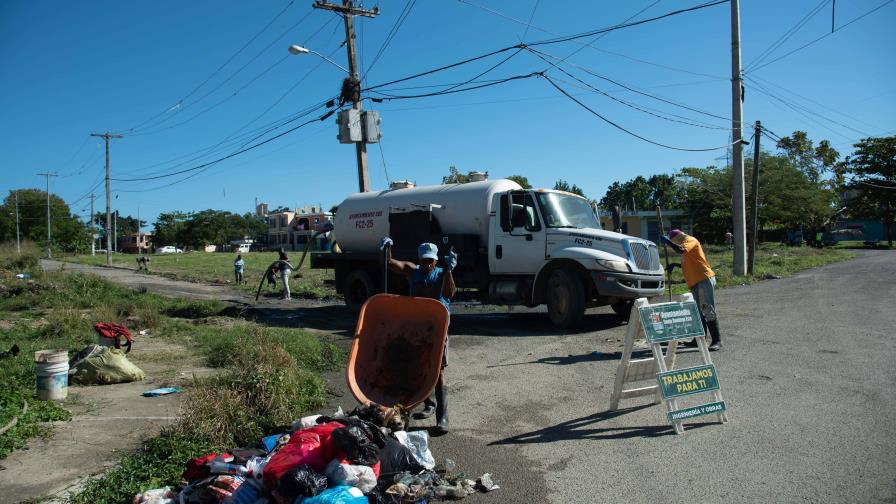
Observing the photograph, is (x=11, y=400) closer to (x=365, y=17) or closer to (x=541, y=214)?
(x=541, y=214)

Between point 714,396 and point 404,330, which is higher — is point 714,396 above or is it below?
below

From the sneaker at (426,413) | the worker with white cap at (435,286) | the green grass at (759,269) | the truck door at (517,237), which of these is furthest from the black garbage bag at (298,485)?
the green grass at (759,269)

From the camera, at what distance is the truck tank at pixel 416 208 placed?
12391 mm

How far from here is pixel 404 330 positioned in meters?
5.86

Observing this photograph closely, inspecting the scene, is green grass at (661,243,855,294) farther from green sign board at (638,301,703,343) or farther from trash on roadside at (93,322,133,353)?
trash on roadside at (93,322,133,353)

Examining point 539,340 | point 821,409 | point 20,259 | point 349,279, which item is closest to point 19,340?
point 349,279

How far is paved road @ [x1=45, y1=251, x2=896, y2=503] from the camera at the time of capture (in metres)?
4.30

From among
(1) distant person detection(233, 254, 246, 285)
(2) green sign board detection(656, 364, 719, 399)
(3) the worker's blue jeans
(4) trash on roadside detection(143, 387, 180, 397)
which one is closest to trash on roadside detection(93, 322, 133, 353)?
(4) trash on roadside detection(143, 387, 180, 397)

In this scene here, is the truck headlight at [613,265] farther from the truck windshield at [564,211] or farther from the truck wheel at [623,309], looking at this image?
the truck wheel at [623,309]

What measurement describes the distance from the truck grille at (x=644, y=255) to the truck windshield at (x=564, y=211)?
130 cm

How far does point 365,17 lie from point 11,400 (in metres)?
16.5

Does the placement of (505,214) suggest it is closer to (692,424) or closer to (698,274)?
(698,274)

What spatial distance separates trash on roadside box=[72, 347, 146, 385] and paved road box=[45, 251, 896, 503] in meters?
3.09

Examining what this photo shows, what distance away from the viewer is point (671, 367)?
6285 mm
